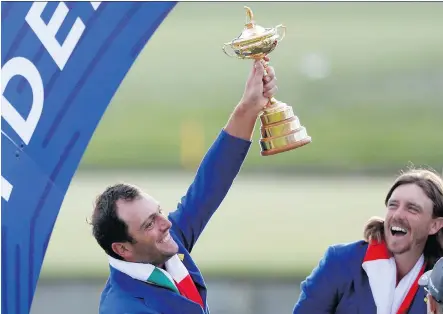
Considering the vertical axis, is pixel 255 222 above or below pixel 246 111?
above

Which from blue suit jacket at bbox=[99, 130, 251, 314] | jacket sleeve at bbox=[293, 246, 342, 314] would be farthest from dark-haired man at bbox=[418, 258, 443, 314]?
blue suit jacket at bbox=[99, 130, 251, 314]

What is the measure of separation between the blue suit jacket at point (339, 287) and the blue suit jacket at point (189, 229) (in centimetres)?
34

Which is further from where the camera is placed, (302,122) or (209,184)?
(302,122)

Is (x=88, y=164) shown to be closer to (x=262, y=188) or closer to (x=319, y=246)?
(x=262, y=188)

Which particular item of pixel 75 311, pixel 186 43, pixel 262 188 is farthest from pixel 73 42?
pixel 186 43

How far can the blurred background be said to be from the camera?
12.6 meters

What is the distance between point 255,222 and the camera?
13.6 m

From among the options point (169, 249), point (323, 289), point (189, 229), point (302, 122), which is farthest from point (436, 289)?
point (302, 122)

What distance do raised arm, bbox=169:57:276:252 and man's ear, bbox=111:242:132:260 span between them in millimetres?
205

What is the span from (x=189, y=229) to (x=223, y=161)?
0.80 feet

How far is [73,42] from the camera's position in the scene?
3025 mm

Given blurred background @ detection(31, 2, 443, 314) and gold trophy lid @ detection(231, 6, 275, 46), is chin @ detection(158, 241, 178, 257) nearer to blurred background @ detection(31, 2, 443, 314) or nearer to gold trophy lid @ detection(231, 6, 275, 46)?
gold trophy lid @ detection(231, 6, 275, 46)

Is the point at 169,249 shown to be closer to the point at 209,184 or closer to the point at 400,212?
the point at 209,184

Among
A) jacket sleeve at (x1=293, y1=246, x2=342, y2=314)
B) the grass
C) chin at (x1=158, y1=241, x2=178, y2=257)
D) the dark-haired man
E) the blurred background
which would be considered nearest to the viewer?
the dark-haired man
